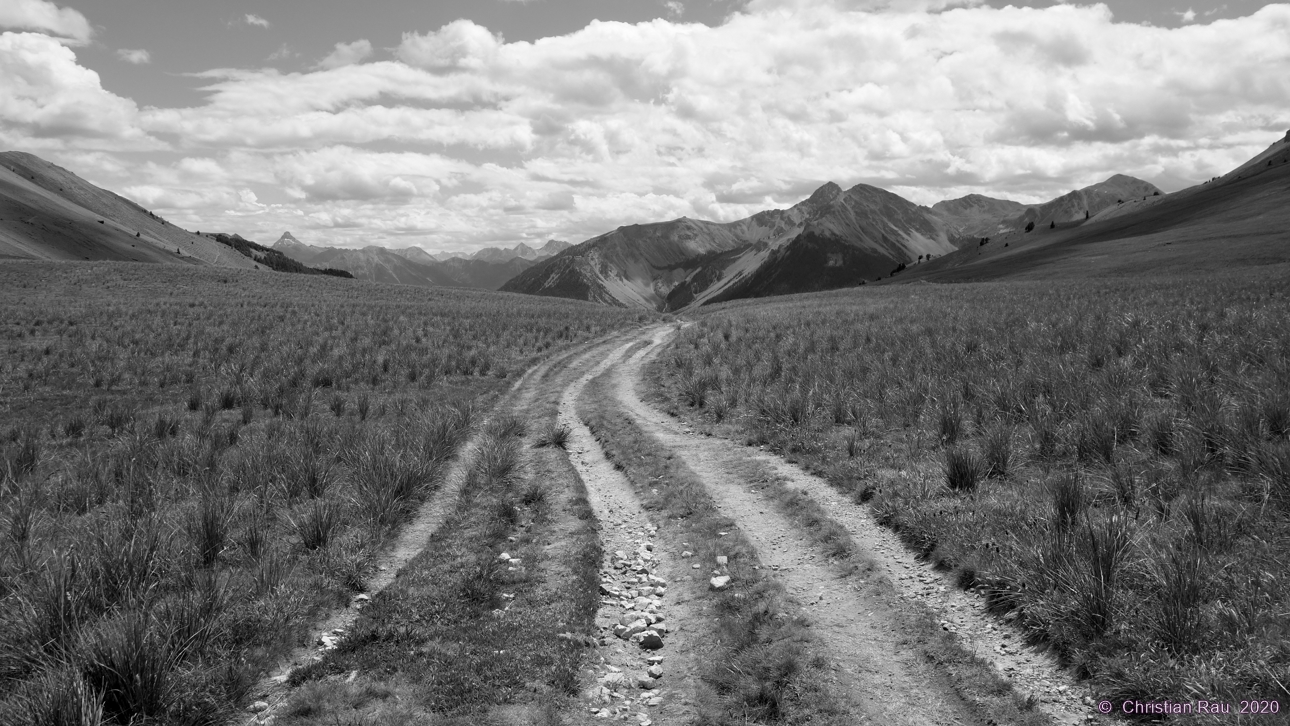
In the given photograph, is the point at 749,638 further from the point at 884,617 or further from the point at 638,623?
the point at 884,617

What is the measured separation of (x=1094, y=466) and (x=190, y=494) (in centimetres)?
1329

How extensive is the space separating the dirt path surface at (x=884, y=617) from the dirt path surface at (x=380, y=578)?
4428 millimetres

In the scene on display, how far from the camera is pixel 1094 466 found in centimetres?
861

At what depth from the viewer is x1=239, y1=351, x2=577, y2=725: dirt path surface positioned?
513cm

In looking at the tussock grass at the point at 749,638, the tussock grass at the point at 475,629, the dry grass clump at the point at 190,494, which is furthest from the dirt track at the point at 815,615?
the dry grass clump at the point at 190,494

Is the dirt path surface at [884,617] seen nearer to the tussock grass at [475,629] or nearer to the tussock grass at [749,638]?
the tussock grass at [749,638]

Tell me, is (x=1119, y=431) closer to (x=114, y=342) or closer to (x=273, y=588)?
(x=273, y=588)

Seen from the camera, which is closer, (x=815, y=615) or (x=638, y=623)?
(x=815, y=615)

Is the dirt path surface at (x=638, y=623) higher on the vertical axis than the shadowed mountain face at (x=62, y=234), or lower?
lower

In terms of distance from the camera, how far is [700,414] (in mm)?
15781

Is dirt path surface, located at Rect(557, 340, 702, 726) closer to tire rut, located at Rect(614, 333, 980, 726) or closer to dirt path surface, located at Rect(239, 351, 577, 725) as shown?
tire rut, located at Rect(614, 333, 980, 726)

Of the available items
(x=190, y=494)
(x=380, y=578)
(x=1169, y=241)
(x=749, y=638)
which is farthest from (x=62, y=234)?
(x=1169, y=241)

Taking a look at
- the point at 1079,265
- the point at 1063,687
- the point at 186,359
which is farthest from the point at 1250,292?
the point at 1079,265

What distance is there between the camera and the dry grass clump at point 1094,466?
478 cm
